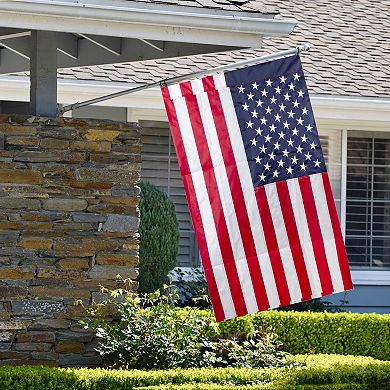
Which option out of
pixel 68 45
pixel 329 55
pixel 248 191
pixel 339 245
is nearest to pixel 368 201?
pixel 329 55

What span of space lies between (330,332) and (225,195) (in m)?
Answer: 4.27

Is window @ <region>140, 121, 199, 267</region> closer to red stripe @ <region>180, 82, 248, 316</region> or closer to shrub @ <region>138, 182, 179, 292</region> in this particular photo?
shrub @ <region>138, 182, 179, 292</region>

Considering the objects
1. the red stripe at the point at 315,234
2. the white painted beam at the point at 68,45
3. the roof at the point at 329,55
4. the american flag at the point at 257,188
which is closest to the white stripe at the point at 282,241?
the american flag at the point at 257,188

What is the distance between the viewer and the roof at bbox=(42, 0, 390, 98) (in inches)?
553

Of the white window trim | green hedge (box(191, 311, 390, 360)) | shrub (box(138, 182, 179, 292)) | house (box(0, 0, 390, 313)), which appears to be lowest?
green hedge (box(191, 311, 390, 360))

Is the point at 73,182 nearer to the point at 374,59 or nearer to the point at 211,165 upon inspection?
the point at 211,165

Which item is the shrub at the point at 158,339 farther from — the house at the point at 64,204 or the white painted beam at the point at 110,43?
the white painted beam at the point at 110,43

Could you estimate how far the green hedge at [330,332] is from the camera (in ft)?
34.7

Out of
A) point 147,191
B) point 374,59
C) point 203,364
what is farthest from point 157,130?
point 203,364

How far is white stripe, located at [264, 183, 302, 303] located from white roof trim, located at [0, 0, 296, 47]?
123 cm

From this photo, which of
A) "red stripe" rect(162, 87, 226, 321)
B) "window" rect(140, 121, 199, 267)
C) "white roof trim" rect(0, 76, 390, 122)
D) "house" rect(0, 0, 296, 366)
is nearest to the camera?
"red stripe" rect(162, 87, 226, 321)

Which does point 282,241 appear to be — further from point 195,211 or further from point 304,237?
point 195,211

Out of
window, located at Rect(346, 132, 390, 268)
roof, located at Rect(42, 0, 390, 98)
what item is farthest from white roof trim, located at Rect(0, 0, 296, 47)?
window, located at Rect(346, 132, 390, 268)

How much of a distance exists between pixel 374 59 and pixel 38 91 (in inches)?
329
